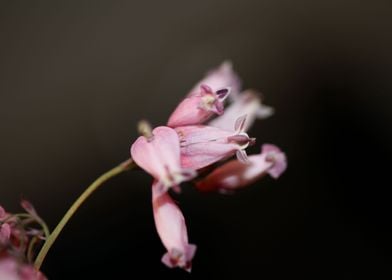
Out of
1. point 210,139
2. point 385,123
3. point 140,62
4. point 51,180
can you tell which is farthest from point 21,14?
point 210,139

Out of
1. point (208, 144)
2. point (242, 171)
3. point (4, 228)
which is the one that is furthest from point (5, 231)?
point (242, 171)

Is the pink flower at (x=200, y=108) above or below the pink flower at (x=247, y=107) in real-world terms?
above

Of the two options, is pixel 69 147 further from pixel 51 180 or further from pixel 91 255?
pixel 91 255

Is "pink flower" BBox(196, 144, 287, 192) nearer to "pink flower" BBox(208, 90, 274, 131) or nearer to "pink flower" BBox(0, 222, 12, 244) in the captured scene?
"pink flower" BBox(208, 90, 274, 131)

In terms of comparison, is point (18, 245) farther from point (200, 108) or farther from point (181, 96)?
point (181, 96)

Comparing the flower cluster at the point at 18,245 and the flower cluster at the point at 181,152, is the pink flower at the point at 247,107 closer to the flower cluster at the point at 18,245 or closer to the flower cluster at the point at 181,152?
the flower cluster at the point at 181,152

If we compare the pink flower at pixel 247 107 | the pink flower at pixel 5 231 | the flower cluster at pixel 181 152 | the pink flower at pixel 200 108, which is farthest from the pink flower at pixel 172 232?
the pink flower at pixel 247 107
